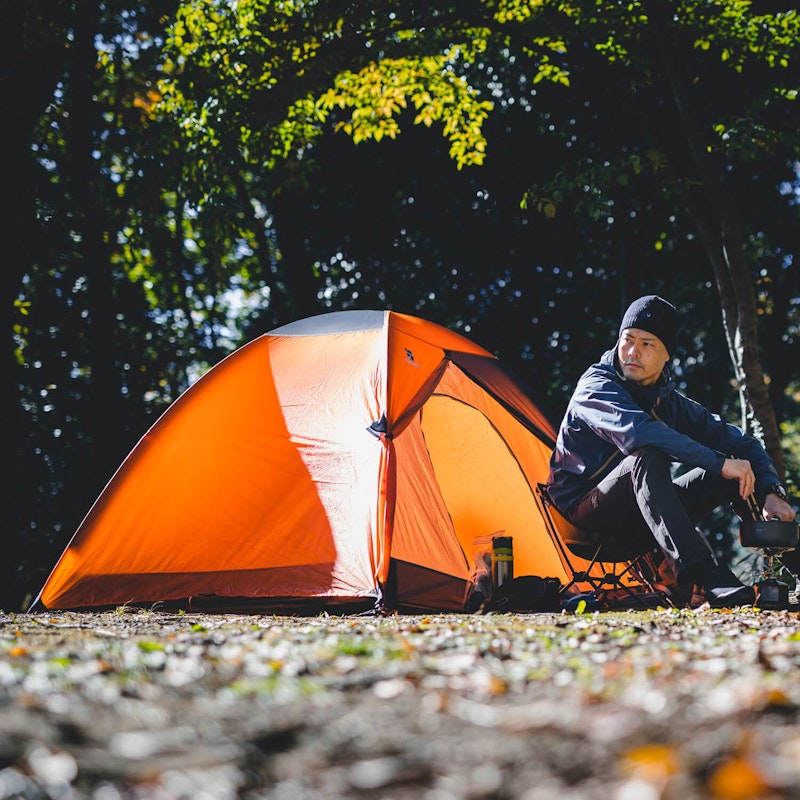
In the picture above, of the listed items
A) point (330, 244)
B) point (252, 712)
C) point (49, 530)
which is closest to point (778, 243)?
point (330, 244)

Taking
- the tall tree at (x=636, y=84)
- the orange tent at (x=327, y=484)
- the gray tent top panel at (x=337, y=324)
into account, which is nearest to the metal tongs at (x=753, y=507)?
the orange tent at (x=327, y=484)

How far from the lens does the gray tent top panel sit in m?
5.95

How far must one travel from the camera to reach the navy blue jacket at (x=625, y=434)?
4.49 metres

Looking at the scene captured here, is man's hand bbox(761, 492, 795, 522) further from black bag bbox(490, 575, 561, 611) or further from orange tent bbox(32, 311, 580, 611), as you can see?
orange tent bbox(32, 311, 580, 611)

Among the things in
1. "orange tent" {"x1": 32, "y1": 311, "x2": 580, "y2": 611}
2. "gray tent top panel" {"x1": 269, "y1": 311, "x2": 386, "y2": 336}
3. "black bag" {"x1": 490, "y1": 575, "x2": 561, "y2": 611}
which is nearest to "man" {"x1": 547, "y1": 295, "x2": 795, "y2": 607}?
"black bag" {"x1": 490, "y1": 575, "x2": 561, "y2": 611}

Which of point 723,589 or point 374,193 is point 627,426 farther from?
point 374,193

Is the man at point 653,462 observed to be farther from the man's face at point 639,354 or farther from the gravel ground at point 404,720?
the gravel ground at point 404,720

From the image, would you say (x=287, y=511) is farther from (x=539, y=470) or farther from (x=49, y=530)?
(x=49, y=530)

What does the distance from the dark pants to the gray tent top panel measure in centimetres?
184

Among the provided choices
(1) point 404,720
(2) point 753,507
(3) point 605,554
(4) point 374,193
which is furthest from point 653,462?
(4) point 374,193

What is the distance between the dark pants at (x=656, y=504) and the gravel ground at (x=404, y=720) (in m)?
1.24

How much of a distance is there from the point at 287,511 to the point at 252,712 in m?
3.63

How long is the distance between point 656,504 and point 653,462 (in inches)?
8.4

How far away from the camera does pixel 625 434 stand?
4555mm
